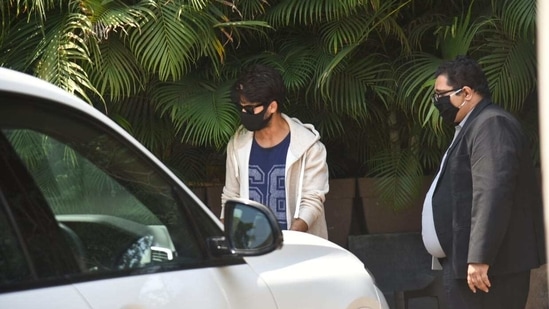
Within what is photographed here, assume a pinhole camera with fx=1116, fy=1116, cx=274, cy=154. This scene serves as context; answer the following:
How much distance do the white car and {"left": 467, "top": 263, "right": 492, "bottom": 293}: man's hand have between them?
140 cm

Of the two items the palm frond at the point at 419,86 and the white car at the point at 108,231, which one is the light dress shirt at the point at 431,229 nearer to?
the palm frond at the point at 419,86

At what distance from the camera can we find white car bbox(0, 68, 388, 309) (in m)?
2.88

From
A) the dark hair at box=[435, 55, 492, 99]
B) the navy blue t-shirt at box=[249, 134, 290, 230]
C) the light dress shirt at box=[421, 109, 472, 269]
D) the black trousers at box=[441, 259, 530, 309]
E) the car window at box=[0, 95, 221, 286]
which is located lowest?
the black trousers at box=[441, 259, 530, 309]

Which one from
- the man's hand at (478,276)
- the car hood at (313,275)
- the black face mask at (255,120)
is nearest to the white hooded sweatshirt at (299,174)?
the black face mask at (255,120)

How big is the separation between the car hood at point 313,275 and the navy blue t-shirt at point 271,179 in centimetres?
135

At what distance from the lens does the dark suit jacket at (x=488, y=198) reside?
5043mm

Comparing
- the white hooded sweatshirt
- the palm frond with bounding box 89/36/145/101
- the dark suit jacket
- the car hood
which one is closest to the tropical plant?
the palm frond with bounding box 89/36/145/101

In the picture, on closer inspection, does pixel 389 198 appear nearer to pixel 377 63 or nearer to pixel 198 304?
pixel 377 63

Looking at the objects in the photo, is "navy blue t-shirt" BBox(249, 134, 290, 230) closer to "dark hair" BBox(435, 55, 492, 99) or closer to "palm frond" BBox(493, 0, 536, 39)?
"dark hair" BBox(435, 55, 492, 99)

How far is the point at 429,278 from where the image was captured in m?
7.52

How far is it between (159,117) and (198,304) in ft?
13.2

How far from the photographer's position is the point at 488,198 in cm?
504

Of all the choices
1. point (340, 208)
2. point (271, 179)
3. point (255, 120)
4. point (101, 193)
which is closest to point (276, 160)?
point (271, 179)

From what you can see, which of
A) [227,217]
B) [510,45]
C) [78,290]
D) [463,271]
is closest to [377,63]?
[510,45]
